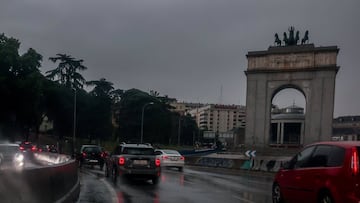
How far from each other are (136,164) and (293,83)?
44.1 m

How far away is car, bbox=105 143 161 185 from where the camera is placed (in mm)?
21078

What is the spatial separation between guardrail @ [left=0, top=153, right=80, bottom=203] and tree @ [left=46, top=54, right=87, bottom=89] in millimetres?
73758

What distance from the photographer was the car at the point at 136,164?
2108cm

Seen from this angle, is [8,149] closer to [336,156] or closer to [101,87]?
[336,156]

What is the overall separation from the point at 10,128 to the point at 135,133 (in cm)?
3634

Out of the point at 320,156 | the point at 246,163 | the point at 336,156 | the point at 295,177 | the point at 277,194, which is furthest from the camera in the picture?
the point at 246,163

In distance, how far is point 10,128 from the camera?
6538cm

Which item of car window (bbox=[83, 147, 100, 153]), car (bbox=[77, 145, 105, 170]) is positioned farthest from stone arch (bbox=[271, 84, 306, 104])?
car (bbox=[77, 145, 105, 170])

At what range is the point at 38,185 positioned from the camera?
29.8 ft

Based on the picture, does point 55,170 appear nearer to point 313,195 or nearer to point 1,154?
point 313,195

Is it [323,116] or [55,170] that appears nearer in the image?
[55,170]

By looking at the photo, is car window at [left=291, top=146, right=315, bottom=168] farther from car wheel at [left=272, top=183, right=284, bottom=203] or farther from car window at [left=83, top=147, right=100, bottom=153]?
car window at [left=83, top=147, right=100, bottom=153]

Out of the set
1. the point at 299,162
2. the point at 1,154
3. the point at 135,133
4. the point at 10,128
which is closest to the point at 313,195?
the point at 299,162

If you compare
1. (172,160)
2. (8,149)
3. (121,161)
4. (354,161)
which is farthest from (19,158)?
(354,161)
